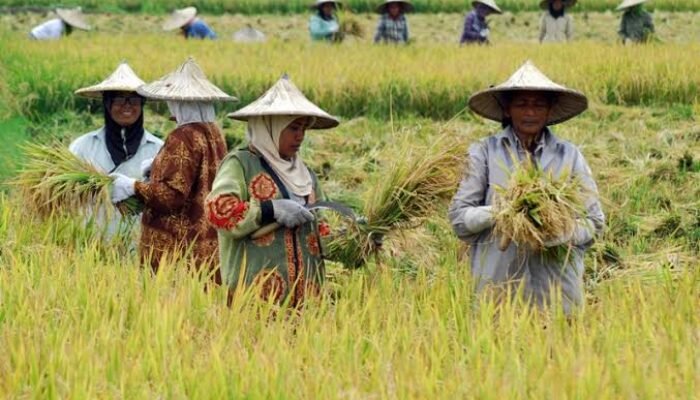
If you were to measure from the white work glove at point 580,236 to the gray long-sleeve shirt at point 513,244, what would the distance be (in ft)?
0.15

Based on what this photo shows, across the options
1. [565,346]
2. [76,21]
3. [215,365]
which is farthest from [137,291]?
[76,21]

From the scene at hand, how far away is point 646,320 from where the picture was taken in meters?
3.07

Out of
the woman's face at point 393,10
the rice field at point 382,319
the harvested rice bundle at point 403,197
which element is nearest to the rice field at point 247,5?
the woman's face at point 393,10

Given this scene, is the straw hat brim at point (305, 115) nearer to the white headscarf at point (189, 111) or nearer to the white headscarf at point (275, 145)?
the white headscarf at point (275, 145)

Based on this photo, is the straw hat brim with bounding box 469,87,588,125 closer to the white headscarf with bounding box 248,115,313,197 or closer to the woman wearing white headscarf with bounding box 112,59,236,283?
the white headscarf with bounding box 248,115,313,197

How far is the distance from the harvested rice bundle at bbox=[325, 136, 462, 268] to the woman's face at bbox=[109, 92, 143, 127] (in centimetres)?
129

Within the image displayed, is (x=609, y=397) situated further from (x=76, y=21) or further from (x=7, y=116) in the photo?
(x=76, y=21)

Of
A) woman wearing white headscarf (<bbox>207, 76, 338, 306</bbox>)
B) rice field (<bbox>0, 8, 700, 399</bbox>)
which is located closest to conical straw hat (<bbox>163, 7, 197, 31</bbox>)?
rice field (<bbox>0, 8, 700, 399</bbox>)

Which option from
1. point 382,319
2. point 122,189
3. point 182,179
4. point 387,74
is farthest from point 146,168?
point 387,74

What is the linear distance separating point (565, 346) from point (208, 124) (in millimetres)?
1854

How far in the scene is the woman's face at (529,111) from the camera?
369 centimetres

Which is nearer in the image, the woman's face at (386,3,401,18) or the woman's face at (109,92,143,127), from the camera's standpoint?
the woman's face at (109,92,143,127)

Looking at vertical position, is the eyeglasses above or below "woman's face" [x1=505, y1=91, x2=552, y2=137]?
below

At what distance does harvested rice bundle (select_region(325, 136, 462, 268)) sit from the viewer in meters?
3.84
